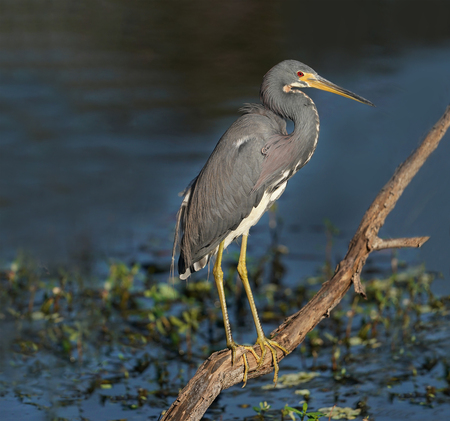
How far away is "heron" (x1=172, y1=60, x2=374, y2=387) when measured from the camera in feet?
11.9

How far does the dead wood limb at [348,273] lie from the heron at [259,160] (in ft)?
0.45

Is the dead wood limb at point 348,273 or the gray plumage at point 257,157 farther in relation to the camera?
Answer: the gray plumage at point 257,157

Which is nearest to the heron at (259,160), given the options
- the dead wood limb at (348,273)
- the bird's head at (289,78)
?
the bird's head at (289,78)

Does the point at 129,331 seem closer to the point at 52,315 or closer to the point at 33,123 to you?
the point at 52,315

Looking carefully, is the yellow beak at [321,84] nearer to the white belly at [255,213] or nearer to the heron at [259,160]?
the heron at [259,160]

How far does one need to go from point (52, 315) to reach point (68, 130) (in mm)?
5325

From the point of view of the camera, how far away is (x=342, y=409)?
4379 millimetres

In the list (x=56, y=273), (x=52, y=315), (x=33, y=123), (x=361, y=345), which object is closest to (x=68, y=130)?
(x=33, y=123)

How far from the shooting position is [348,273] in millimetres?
3490

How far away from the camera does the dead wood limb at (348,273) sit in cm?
339

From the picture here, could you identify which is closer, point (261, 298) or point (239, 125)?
point (239, 125)

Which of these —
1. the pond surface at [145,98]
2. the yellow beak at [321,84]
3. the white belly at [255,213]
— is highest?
the pond surface at [145,98]

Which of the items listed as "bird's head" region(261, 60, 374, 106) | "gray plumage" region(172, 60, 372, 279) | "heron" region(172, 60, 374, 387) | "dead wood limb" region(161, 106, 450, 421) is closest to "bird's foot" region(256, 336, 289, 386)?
"heron" region(172, 60, 374, 387)

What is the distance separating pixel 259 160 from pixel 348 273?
0.74 metres
